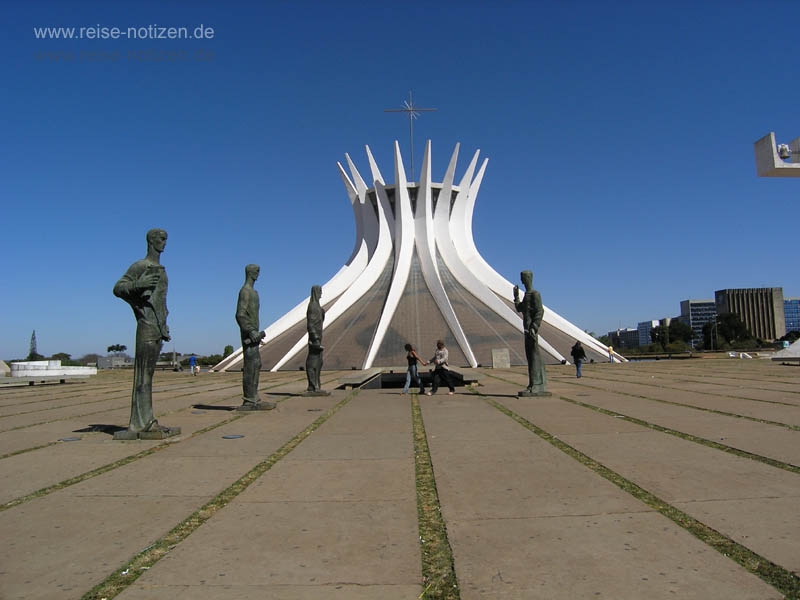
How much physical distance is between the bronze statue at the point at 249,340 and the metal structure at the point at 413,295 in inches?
535

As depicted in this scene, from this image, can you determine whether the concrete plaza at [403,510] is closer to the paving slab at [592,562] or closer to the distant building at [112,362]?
the paving slab at [592,562]

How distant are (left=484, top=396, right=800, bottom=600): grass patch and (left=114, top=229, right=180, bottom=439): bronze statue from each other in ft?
15.6

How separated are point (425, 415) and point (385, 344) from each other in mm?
18113

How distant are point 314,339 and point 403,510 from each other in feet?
26.5

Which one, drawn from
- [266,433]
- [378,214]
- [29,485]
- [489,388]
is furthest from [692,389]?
[378,214]

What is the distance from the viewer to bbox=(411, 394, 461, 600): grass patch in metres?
2.40

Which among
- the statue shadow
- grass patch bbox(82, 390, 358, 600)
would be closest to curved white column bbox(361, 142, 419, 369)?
the statue shadow

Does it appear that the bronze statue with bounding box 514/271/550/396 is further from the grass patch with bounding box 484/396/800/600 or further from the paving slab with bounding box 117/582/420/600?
the paving slab with bounding box 117/582/420/600

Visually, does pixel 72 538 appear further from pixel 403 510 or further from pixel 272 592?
pixel 403 510

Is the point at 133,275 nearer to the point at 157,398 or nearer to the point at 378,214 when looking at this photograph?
the point at 157,398

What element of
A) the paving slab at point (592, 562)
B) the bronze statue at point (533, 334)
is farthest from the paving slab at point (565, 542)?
the bronze statue at point (533, 334)

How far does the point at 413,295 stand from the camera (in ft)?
98.9

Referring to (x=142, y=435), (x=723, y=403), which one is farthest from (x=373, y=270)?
(x=142, y=435)

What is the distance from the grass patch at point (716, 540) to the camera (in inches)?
93.4
